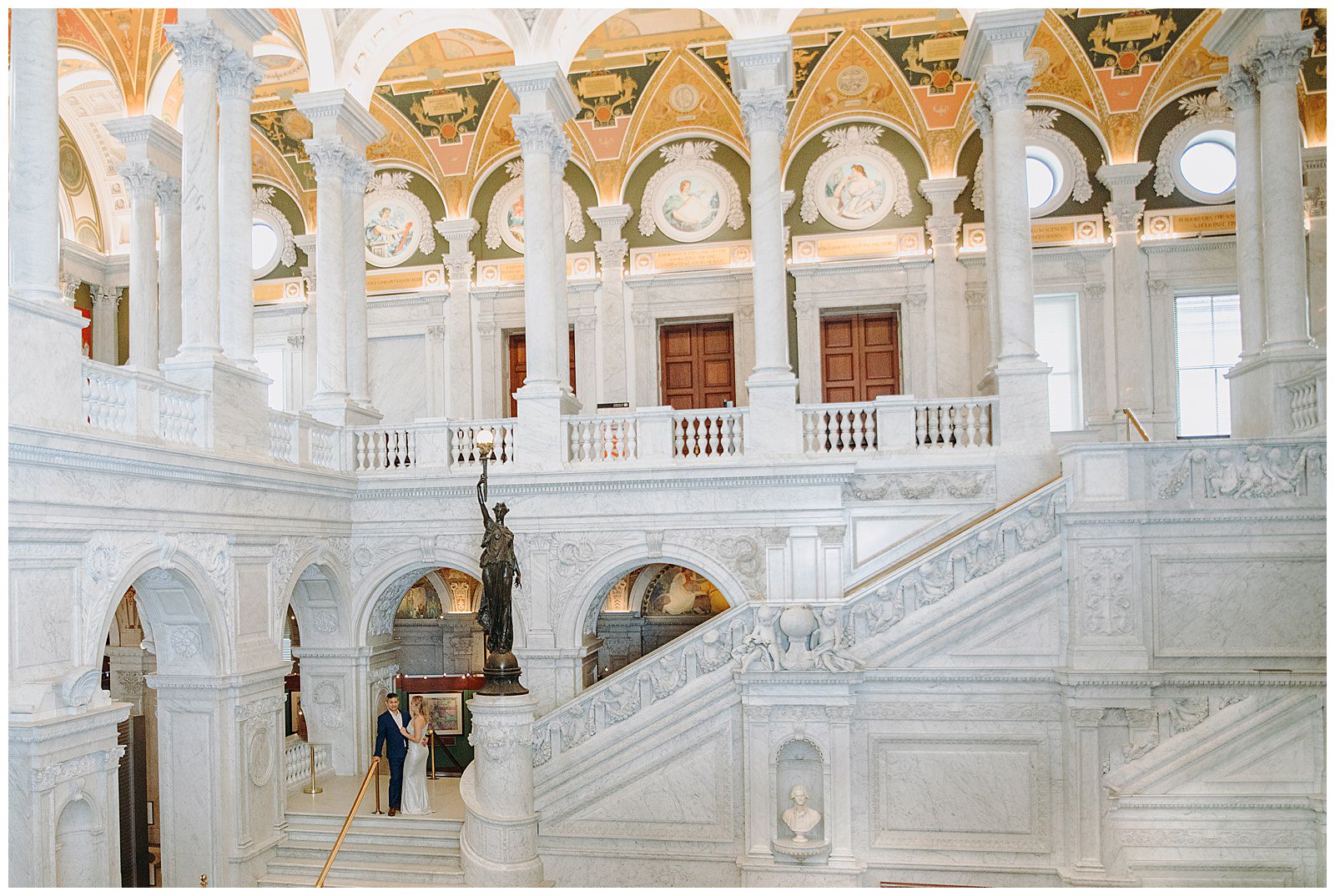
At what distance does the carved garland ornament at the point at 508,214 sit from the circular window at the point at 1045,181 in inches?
334

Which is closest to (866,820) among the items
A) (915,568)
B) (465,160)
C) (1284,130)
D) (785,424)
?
(915,568)

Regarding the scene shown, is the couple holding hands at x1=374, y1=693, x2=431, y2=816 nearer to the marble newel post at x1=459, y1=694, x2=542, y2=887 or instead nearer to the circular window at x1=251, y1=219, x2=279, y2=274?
the marble newel post at x1=459, y1=694, x2=542, y2=887

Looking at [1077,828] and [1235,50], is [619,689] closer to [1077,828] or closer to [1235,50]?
[1077,828]

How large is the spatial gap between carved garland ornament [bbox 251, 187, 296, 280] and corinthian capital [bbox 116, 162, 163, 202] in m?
4.68

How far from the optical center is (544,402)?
1559 cm

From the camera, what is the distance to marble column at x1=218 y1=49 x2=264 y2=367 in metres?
13.4

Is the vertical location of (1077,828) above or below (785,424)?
below

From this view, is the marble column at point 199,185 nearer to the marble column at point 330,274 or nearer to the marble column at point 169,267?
the marble column at point 330,274

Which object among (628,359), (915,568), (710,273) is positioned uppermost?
(710,273)

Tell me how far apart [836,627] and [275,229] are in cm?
1542

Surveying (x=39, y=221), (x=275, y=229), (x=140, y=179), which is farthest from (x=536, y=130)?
(x=275, y=229)

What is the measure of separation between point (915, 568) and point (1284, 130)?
7.77m

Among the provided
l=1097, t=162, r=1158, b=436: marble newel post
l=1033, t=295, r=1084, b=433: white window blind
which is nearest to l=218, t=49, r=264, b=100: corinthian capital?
l=1033, t=295, r=1084, b=433: white window blind

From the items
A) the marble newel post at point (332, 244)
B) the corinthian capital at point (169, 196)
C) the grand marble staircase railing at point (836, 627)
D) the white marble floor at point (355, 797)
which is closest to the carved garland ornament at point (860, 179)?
the marble newel post at point (332, 244)
